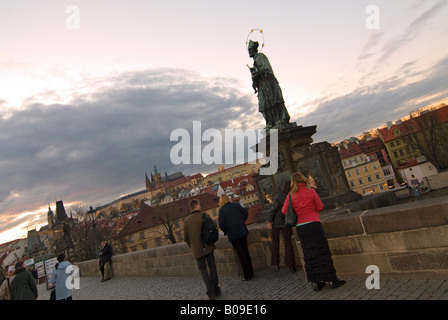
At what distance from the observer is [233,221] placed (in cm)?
523

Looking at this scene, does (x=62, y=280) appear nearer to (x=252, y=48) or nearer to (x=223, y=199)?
(x=223, y=199)

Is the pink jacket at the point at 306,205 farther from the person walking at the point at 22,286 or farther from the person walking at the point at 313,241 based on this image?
the person walking at the point at 22,286

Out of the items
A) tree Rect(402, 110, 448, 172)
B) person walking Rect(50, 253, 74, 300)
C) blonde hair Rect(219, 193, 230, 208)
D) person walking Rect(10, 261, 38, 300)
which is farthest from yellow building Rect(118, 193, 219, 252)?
blonde hair Rect(219, 193, 230, 208)

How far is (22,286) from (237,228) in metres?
4.29

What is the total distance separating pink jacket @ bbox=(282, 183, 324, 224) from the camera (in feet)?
12.6

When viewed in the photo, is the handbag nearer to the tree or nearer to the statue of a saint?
the statue of a saint

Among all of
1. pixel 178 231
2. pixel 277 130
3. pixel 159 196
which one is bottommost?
pixel 178 231

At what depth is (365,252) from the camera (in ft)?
12.3

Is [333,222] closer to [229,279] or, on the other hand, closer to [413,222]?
[413,222]

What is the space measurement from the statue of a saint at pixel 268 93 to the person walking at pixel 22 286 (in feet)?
23.3

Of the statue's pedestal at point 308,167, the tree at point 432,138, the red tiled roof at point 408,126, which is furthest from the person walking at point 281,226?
the red tiled roof at point 408,126

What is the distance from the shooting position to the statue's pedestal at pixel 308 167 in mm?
7105
